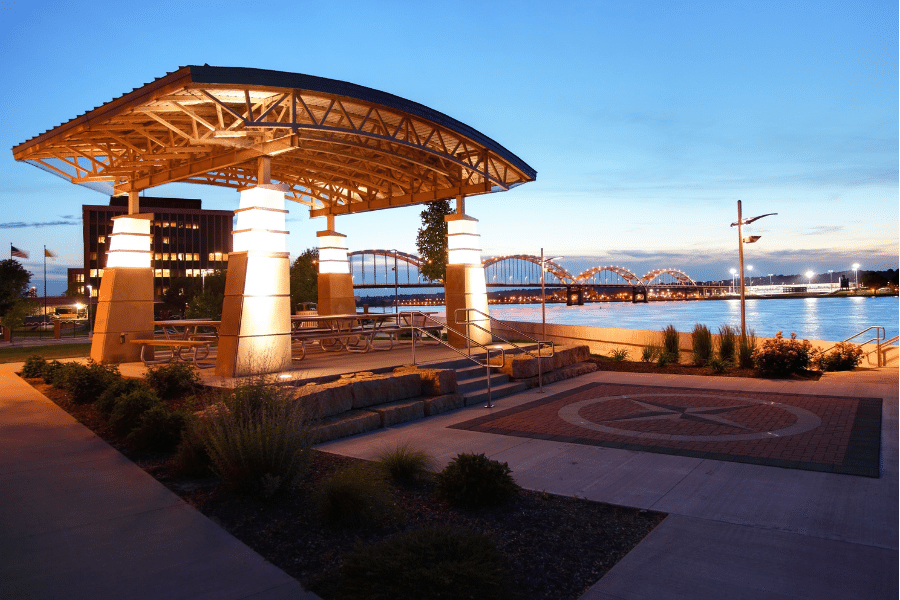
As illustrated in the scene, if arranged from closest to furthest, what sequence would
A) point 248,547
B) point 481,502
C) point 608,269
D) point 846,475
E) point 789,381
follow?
point 248,547, point 481,502, point 846,475, point 789,381, point 608,269

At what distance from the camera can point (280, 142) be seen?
1112cm

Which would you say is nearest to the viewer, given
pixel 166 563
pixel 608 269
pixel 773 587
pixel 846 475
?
pixel 773 587

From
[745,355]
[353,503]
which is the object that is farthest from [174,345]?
[745,355]

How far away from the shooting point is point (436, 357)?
13.3 meters

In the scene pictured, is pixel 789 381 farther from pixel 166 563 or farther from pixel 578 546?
pixel 166 563

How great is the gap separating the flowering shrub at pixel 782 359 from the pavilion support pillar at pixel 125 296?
14757 millimetres

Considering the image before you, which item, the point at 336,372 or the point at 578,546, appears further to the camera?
the point at 336,372

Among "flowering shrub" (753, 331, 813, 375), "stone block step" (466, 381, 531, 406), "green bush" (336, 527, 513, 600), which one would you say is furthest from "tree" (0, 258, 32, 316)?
"green bush" (336, 527, 513, 600)

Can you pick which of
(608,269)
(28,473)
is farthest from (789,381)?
(608,269)

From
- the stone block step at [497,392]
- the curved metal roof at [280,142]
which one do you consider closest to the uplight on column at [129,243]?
the curved metal roof at [280,142]

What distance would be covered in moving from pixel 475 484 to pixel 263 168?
28.2 ft

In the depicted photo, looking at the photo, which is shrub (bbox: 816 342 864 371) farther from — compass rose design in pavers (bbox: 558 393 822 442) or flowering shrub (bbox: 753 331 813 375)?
compass rose design in pavers (bbox: 558 393 822 442)

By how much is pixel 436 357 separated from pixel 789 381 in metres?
7.69

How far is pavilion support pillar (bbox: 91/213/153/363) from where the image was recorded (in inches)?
560
